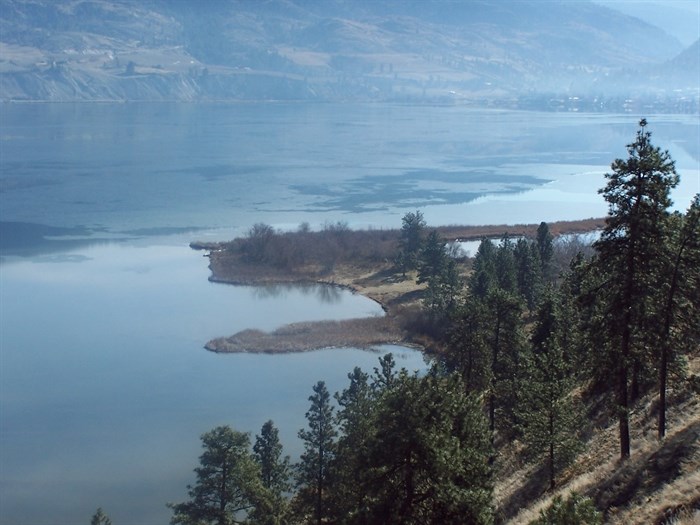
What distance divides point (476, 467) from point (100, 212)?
78.8 m

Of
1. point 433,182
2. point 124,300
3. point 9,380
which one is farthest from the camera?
point 433,182

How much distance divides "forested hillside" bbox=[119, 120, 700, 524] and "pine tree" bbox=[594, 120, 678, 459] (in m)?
0.03

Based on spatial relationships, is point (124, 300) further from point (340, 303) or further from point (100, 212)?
point (100, 212)

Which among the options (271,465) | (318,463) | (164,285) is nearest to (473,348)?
(318,463)

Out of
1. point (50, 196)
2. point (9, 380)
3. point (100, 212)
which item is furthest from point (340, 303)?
point (50, 196)

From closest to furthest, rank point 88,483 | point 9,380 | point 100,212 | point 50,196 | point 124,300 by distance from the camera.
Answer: point 88,483
point 9,380
point 124,300
point 100,212
point 50,196

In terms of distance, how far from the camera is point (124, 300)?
58594 millimetres

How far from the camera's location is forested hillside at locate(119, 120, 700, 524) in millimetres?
15711

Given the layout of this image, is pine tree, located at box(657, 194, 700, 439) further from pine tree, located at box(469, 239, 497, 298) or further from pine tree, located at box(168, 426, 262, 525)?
pine tree, located at box(469, 239, 497, 298)

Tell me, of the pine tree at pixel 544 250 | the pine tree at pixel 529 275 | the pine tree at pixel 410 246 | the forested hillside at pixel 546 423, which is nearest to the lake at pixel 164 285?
the pine tree at pixel 410 246

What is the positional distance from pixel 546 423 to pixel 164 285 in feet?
152

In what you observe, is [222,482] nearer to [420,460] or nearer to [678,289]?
[420,460]

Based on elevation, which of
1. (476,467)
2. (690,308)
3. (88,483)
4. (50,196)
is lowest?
(88,483)

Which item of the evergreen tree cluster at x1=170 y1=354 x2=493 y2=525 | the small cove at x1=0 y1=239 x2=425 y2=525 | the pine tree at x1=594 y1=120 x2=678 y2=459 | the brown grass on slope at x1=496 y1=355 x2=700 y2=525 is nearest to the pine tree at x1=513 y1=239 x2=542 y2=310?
the small cove at x1=0 y1=239 x2=425 y2=525
